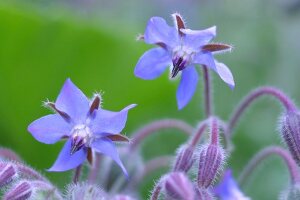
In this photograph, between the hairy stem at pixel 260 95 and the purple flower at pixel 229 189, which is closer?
the hairy stem at pixel 260 95

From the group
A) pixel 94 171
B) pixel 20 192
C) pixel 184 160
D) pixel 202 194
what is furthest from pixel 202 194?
pixel 94 171

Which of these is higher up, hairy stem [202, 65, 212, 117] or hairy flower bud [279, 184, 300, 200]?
hairy stem [202, 65, 212, 117]

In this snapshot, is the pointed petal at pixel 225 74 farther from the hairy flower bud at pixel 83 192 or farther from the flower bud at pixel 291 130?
the hairy flower bud at pixel 83 192

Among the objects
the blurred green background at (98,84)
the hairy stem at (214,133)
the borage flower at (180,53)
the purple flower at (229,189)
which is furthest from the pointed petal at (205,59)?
the blurred green background at (98,84)

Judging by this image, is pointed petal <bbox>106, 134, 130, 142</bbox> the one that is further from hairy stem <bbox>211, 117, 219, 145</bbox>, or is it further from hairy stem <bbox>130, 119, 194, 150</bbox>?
hairy stem <bbox>130, 119, 194, 150</bbox>

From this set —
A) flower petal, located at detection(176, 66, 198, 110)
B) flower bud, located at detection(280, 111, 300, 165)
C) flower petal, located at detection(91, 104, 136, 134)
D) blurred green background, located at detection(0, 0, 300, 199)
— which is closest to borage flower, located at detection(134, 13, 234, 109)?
flower petal, located at detection(176, 66, 198, 110)

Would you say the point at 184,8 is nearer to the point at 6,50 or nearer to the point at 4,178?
the point at 6,50
